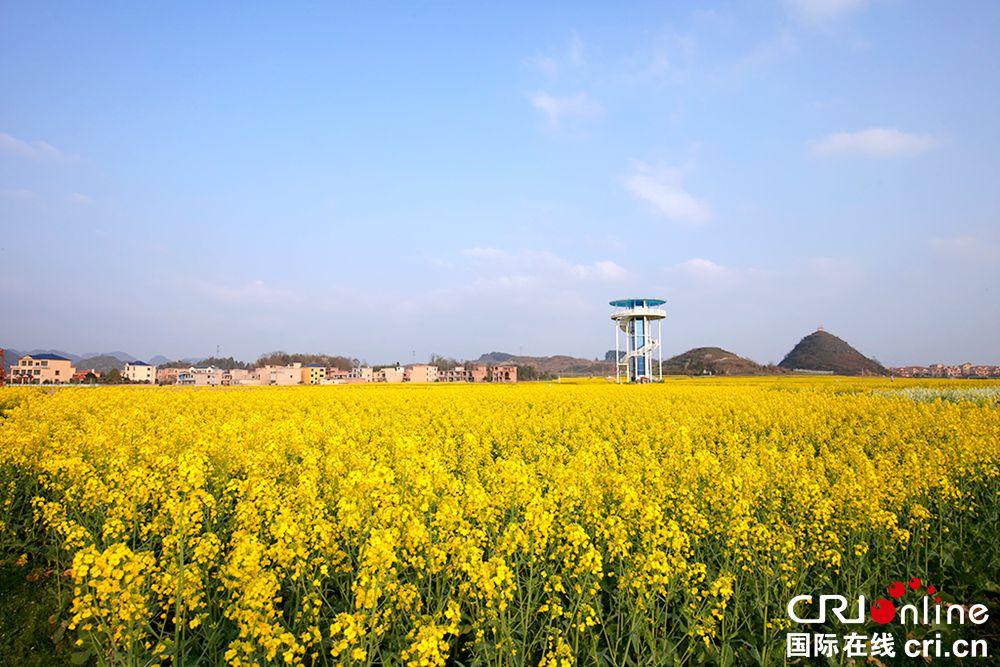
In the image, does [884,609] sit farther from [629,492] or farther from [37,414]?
[37,414]

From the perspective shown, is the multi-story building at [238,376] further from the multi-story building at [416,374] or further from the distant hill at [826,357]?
the distant hill at [826,357]

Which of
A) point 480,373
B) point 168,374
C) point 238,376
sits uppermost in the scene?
point 480,373

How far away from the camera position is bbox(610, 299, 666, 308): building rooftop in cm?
5934

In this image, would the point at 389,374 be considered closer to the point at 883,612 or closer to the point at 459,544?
the point at 883,612

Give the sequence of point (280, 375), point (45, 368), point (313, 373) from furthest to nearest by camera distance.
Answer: point (313, 373), point (45, 368), point (280, 375)

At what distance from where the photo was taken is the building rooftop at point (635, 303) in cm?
5934

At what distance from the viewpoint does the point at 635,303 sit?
5962 cm

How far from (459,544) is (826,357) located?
148m

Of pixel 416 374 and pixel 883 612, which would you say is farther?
pixel 416 374

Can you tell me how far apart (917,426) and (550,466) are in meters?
11.2

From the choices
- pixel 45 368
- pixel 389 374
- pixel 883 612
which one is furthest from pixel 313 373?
pixel 883 612

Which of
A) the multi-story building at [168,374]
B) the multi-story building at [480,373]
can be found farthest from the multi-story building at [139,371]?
the multi-story building at [480,373]

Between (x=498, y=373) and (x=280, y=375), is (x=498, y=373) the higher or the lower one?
the higher one

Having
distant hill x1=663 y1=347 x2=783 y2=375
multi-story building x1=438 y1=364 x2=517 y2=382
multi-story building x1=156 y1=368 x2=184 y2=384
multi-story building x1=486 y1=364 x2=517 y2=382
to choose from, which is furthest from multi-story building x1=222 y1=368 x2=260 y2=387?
distant hill x1=663 y1=347 x2=783 y2=375
